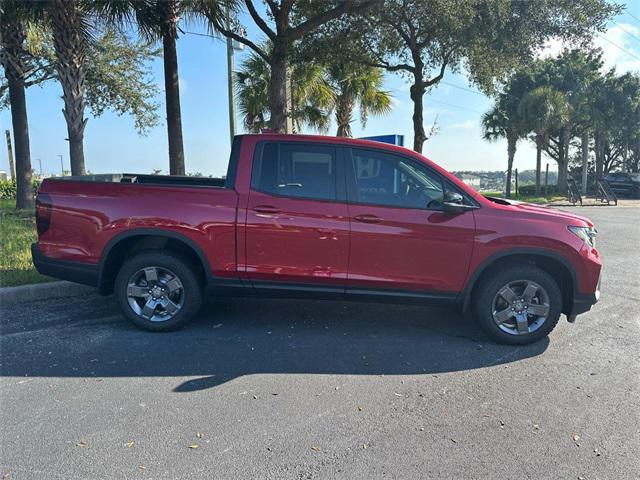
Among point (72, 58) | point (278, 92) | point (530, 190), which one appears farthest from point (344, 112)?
point (530, 190)

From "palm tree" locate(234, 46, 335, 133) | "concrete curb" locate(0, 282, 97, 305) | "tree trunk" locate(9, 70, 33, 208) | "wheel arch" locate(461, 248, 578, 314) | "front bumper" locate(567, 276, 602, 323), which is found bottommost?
"concrete curb" locate(0, 282, 97, 305)

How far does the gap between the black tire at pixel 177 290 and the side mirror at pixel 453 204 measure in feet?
8.11

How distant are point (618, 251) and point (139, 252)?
9.21 meters

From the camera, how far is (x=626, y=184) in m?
30.5

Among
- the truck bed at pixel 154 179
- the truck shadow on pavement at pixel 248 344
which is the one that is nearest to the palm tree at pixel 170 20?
the truck bed at pixel 154 179

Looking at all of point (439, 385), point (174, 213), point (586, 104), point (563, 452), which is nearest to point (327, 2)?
point (174, 213)

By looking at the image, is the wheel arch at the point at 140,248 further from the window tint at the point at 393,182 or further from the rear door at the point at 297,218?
the window tint at the point at 393,182

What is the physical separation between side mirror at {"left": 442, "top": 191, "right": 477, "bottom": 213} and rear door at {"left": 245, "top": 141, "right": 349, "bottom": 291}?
906mm

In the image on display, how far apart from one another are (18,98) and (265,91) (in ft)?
24.6

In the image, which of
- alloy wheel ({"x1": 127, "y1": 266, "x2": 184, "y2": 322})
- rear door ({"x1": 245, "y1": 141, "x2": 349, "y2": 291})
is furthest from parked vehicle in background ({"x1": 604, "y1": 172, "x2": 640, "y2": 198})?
alloy wheel ({"x1": 127, "y1": 266, "x2": 184, "y2": 322})

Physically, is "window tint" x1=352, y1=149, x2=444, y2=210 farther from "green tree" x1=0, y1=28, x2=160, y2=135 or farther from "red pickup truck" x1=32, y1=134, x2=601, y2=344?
"green tree" x1=0, y1=28, x2=160, y2=135

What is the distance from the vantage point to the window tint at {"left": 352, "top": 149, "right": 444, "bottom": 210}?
4.29m

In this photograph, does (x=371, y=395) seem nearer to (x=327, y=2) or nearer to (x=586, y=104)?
(x=327, y=2)

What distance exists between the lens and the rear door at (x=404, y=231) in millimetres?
4215
